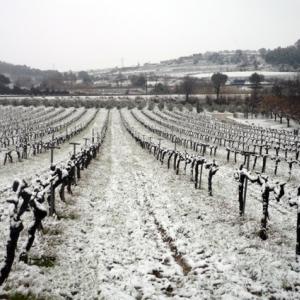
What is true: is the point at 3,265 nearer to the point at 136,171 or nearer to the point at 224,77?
the point at 136,171

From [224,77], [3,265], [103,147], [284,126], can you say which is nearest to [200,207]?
[3,265]

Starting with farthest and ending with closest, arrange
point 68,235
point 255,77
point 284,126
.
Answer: point 255,77
point 284,126
point 68,235

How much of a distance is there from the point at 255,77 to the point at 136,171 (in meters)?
122

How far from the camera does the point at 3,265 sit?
1245 centimetres

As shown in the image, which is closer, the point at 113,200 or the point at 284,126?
the point at 113,200

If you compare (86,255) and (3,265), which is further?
(86,255)

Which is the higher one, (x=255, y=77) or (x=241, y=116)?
(x=255, y=77)

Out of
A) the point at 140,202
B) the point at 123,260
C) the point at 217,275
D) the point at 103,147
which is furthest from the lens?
the point at 103,147

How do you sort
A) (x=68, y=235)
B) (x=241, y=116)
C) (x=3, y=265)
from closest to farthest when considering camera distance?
(x=3, y=265) < (x=68, y=235) < (x=241, y=116)

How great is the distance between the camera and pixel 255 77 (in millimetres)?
148000

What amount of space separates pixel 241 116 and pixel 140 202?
91936 millimetres

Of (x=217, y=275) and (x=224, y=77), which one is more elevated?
(x=224, y=77)

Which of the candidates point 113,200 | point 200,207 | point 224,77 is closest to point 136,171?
point 113,200

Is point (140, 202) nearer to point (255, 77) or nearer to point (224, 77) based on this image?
point (255, 77)
